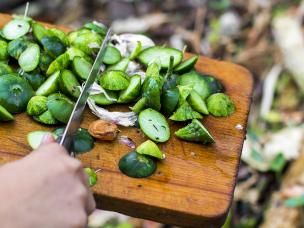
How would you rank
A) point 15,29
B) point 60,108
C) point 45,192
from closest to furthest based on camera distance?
point 45,192, point 60,108, point 15,29

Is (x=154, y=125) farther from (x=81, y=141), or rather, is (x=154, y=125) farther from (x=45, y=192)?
(x=45, y=192)

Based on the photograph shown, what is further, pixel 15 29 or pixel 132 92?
pixel 15 29

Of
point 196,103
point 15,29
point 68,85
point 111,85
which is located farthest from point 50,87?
point 196,103

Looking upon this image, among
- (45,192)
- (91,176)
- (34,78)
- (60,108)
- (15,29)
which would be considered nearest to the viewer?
(45,192)

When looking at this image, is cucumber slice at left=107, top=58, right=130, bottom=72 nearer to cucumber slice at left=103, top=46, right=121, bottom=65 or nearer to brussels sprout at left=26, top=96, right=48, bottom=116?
cucumber slice at left=103, top=46, right=121, bottom=65

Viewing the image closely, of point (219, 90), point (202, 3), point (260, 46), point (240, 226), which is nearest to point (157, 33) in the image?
point (202, 3)

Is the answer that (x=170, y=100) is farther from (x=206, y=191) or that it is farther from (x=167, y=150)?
(x=206, y=191)
